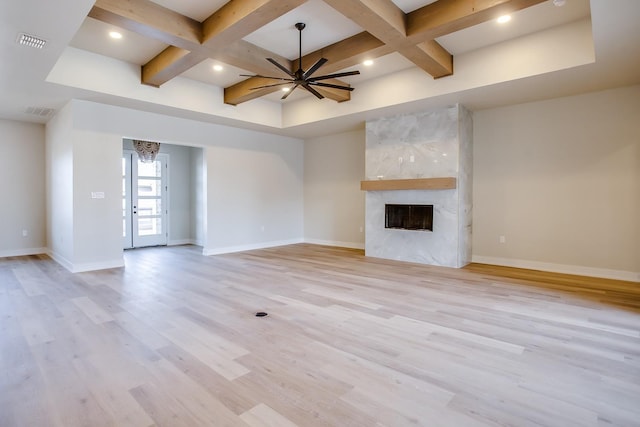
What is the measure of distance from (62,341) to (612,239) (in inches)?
264

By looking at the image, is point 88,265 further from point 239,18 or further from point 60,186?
point 239,18

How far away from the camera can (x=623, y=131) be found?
4695mm

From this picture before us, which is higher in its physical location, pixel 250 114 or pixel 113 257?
pixel 250 114

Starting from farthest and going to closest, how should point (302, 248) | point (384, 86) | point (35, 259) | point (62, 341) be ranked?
point (302, 248)
point (35, 259)
point (384, 86)
point (62, 341)

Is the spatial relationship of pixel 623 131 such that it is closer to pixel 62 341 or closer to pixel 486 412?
pixel 486 412

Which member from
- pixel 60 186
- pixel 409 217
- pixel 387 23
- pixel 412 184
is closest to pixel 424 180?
pixel 412 184

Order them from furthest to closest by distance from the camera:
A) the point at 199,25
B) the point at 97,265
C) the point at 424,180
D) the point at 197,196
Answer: the point at 197,196
the point at 424,180
the point at 97,265
the point at 199,25

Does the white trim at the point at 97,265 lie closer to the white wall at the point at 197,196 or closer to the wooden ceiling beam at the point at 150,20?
the white wall at the point at 197,196

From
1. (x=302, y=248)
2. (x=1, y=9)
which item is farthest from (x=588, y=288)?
(x=1, y=9)

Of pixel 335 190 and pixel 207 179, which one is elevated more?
pixel 207 179

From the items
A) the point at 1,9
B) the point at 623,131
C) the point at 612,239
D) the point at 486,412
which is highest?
the point at 1,9

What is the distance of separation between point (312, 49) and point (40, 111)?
16.5ft

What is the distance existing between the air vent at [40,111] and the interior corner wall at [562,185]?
24.9 ft

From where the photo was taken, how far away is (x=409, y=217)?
612 centimetres
